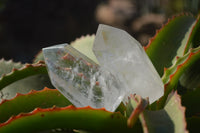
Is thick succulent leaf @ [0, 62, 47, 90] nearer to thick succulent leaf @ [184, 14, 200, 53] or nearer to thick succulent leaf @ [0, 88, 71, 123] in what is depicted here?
thick succulent leaf @ [0, 88, 71, 123]

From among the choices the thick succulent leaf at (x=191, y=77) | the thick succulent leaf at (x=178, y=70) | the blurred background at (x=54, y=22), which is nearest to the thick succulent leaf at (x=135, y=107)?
the thick succulent leaf at (x=178, y=70)

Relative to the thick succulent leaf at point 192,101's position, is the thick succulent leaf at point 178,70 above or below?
above

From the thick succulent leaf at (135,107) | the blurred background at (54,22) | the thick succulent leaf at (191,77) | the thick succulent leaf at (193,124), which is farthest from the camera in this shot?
the blurred background at (54,22)

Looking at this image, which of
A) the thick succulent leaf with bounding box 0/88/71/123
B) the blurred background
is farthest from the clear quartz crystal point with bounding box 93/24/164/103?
the blurred background

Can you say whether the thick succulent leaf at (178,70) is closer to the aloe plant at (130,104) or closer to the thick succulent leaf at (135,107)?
the aloe plant at (130,104)

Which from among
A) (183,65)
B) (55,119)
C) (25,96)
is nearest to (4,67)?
(25,96)

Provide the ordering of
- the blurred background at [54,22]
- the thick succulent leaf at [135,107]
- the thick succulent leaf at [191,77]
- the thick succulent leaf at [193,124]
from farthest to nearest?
the blurred background at [54,22], the thick succulent leaf at [191,77], the thick succulent leaf at [193,124], the thick succulent leaf at [135,107]
